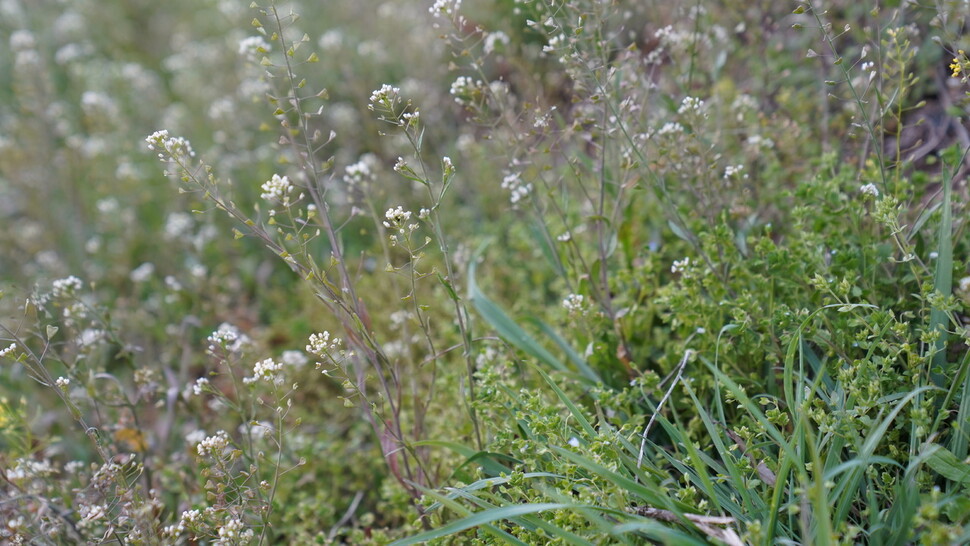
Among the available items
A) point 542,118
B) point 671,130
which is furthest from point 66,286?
point 671,130

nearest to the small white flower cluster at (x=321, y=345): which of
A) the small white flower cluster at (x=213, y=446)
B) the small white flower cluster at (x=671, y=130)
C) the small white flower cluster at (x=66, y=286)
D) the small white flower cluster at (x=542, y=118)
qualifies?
the small white flower cluster at (x=213, y=446)

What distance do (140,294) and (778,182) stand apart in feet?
10.7

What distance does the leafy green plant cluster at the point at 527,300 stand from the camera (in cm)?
175

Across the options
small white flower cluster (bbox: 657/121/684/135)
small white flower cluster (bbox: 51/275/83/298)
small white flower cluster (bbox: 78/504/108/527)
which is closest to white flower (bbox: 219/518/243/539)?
small white flower cluster (bbox: 78/504/108/527)

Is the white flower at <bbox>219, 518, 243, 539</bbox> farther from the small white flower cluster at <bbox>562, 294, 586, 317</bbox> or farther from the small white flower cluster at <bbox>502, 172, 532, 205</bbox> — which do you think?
the small white flower cluster at <bbox>502, 172, 532, 205</bbox>

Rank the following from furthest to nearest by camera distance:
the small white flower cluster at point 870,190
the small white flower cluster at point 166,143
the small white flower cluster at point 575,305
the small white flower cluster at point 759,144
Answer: the small white flower cluster at point 759,144
the small white flower cluster at point 575,305
the small white flower cluster at point 870,190
the small white flower cluster at point 166,143

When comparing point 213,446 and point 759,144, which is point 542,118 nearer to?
point 759,144

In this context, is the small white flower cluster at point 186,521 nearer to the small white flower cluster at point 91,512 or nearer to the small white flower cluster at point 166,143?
the small white flower cluster at point 91,512

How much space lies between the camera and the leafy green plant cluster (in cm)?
175

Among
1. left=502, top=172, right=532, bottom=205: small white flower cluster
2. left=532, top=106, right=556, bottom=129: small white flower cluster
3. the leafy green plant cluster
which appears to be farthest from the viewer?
left=502, top=172, right=532, bottom=205: small white flower cluster

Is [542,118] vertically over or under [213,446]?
over

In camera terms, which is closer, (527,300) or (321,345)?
(321,345)

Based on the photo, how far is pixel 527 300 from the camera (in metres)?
3.13

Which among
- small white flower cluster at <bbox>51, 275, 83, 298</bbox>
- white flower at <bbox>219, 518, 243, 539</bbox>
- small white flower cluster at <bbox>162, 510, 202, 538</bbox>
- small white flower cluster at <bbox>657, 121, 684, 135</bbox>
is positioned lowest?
white flower at <bbox>219, 518, 243, 539</bbox>
